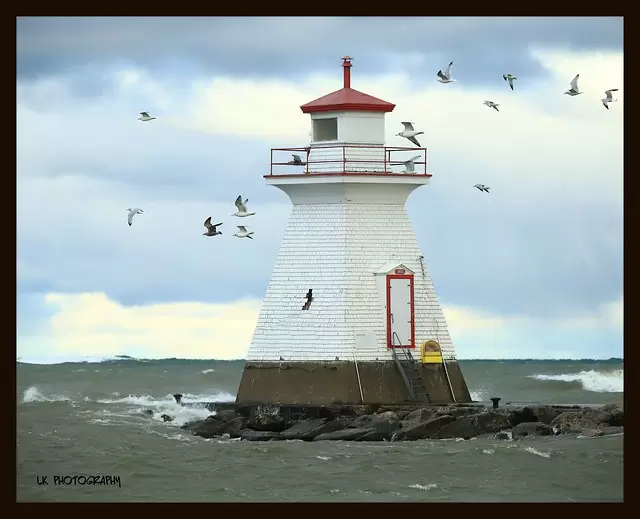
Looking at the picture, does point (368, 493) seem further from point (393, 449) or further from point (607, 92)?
point (607, 92)

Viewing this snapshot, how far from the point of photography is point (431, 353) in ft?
143

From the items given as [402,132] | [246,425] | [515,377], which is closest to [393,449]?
[246,425]

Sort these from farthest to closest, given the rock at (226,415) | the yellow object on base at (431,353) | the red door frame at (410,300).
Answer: the yellow object on base at (431,353), the rock at (226,415), the red door frame at (410,300)

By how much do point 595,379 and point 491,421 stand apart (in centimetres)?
2263

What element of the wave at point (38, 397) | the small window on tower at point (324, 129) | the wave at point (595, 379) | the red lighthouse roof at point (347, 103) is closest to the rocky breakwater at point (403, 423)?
the small window on tower at point (324, 129)

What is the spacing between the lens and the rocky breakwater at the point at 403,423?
138ft

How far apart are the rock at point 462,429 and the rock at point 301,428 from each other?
1951 mm

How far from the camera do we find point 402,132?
4362 centimetres

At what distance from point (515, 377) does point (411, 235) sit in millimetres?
25848

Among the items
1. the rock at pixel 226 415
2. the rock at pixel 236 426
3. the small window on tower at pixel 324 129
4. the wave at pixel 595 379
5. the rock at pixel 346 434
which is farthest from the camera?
the wave at pixel 595 379

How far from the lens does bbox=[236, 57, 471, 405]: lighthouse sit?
4284 cm

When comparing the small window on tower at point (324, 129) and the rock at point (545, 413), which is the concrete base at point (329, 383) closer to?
the rock at point (545, 413)

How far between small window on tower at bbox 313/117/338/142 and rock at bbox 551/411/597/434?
5.85 meters

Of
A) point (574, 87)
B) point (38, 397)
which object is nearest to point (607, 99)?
point (574, 87)
